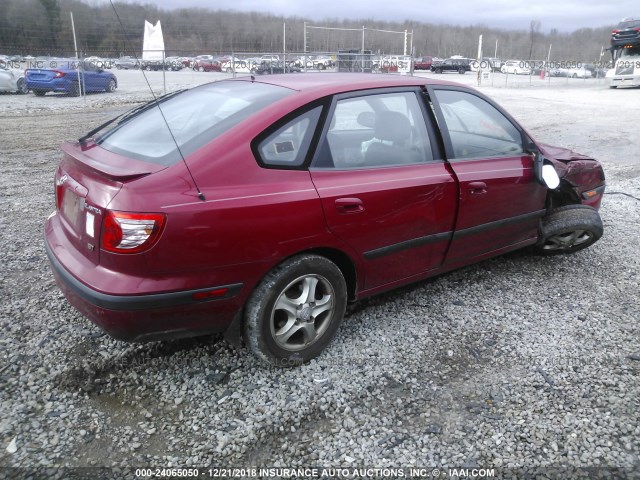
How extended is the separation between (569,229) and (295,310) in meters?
2.69

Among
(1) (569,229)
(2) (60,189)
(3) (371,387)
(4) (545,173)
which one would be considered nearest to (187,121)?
(2) (60,189)

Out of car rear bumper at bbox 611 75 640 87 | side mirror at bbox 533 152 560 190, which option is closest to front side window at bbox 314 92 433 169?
side mirror at bbox 533 152 560 190

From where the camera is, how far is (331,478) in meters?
2.30

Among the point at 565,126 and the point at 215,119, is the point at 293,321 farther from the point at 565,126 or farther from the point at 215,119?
the point at 565,126

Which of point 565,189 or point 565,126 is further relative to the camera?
point 565,126

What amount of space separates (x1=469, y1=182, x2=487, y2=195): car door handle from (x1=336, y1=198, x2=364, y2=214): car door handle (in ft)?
3.20

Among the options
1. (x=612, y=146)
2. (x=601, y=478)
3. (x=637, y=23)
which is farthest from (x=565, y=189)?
(x=637, y=23)

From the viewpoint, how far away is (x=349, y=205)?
9.66ft

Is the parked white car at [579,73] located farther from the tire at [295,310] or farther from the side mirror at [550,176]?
the tire at [295,310]

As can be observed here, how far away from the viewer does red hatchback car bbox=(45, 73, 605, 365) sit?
97.3 inches

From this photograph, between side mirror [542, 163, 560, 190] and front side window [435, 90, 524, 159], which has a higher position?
front side window [435, 90, 524, 159]

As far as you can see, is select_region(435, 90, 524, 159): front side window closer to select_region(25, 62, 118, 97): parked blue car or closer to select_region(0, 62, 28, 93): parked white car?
select_region(25, 62, 118, 97): parked blue car

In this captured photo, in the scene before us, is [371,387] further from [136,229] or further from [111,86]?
[111,86]

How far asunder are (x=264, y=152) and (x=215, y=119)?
16.7 inches
